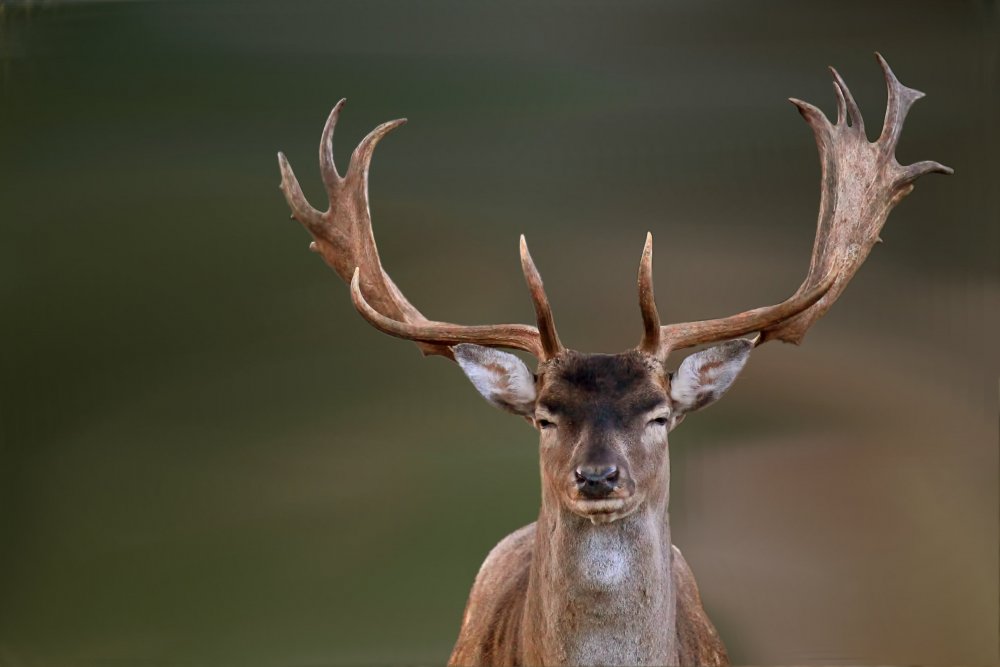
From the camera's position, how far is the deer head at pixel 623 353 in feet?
10.4

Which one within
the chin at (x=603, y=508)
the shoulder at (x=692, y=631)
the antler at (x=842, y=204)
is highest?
the antler at (x=842, y=204)

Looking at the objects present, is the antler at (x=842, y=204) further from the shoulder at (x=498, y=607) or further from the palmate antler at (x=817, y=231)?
the shoulder at (x=498, y=607)

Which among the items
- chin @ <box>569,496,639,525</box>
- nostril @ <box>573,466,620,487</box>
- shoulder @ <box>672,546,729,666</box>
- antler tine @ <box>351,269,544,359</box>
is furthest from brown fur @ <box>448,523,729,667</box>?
antler tine @ <box>351,269,544,359</box>

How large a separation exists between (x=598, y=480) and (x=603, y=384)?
331 mm

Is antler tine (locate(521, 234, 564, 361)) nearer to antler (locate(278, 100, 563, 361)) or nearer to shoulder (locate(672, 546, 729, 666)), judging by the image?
antler (locate(278, 100, 563, 361))

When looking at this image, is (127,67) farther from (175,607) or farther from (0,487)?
(175,607)

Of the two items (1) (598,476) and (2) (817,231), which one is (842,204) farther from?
(1) (598,476)

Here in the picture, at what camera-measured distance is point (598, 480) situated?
3041mm

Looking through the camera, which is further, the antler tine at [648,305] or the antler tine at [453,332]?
the antler tine at [453,332]

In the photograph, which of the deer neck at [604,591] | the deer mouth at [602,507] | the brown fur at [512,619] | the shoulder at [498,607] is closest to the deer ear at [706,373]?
the deer neck at [604,591]

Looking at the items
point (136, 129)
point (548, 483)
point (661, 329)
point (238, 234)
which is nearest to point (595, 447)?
point (548, 483)

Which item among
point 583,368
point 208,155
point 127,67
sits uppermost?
point 127,67

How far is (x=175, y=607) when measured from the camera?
19.1 feet

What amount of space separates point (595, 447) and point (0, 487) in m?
3.86
